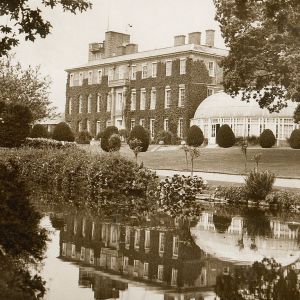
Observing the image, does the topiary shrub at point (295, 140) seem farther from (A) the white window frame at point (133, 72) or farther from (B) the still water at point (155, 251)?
(B) the still water at point (155, 251)

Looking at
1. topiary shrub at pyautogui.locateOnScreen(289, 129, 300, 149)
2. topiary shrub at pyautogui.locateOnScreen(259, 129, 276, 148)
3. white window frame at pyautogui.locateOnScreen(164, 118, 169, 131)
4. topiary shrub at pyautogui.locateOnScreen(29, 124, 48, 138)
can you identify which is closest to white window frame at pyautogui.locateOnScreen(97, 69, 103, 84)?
white window frame at pyautogui.locateOnScreen(164, 118, 169, 131)

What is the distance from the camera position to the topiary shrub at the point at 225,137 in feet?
146

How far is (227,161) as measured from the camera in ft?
116

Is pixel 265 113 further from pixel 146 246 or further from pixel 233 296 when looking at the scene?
pixel 233 296

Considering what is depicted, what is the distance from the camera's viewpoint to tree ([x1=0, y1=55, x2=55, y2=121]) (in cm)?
4819

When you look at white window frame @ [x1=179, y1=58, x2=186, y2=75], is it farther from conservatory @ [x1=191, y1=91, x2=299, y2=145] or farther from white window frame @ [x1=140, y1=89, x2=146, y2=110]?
white window frame @ [x1=140, y1=89, x2=146, y2=110]

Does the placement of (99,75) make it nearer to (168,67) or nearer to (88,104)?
→ (88,104)

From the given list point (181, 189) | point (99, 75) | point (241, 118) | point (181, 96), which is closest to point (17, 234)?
point (181, 189)

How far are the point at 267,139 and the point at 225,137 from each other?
3.05 metres

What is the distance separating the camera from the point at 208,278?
9000 millimetres

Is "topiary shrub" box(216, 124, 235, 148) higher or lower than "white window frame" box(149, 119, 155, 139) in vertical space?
lower

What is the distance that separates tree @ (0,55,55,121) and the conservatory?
1315cm

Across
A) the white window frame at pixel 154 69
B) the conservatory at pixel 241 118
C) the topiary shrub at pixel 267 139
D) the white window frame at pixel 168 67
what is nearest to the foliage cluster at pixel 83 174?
the topiary shrub at pixel 267 139

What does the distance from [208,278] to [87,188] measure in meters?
15.0
